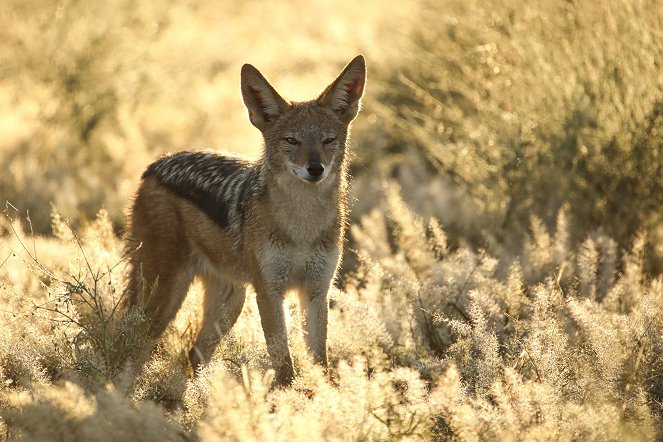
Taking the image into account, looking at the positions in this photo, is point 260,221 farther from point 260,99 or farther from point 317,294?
point 260,99

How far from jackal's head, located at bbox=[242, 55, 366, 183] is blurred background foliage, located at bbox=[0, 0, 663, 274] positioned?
200 centimetres

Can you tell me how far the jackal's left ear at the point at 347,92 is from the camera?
595 cm

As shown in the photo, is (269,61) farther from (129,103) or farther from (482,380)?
(482,380)

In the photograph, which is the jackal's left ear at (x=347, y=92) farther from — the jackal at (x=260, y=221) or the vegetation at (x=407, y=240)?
the vegetation at (x=407, y=240)

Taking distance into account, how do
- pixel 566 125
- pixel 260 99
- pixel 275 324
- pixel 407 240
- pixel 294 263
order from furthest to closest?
pixel 566 125 → pixel 407 240 → pixel 260 99 → pixel 294 263 → pixel 275 324

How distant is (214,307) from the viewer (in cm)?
645

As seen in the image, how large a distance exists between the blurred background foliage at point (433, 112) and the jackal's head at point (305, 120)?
78.7 inches

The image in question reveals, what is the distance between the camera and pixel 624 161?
25.4ft

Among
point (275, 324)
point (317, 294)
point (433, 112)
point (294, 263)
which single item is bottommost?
point (275, 324)

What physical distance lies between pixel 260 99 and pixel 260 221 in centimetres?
85

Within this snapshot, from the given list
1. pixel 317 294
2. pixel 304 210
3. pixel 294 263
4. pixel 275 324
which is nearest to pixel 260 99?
pixel 304 210

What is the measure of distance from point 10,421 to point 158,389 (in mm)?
1145

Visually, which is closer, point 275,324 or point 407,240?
point 275,324

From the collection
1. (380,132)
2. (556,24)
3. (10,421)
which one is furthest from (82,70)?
(10,421)
